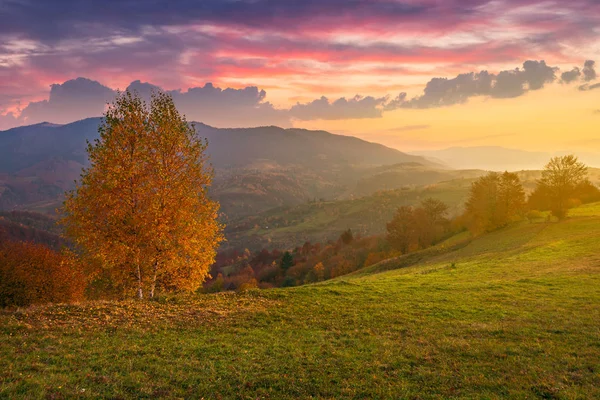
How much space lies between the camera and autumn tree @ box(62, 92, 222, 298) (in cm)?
2664

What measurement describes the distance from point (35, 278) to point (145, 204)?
2140 cm

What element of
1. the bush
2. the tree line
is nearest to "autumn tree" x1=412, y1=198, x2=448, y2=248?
the tree line

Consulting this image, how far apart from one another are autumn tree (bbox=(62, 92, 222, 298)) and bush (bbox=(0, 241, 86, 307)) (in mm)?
4450

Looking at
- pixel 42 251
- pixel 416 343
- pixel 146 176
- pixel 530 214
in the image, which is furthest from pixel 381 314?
pixel 530 214

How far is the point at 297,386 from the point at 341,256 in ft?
381

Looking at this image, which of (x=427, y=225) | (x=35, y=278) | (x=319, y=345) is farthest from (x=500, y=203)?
(x=35, y=278)

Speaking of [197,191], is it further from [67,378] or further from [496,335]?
[496,335]

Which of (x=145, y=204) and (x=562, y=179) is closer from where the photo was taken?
(x=145, y=204)

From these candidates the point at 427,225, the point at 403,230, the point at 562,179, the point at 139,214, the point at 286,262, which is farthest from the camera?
the point at 286,262

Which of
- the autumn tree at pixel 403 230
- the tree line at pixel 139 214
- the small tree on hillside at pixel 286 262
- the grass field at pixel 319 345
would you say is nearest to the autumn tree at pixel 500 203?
the autumn tree at pixel 403 230

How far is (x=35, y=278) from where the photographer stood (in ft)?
124

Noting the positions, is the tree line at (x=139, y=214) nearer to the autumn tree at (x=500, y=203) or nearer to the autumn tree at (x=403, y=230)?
the autumn tree at (x=500, y=203)

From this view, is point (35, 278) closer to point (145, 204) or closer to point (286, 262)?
point (145, 204)

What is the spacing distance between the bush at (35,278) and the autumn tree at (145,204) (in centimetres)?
445
